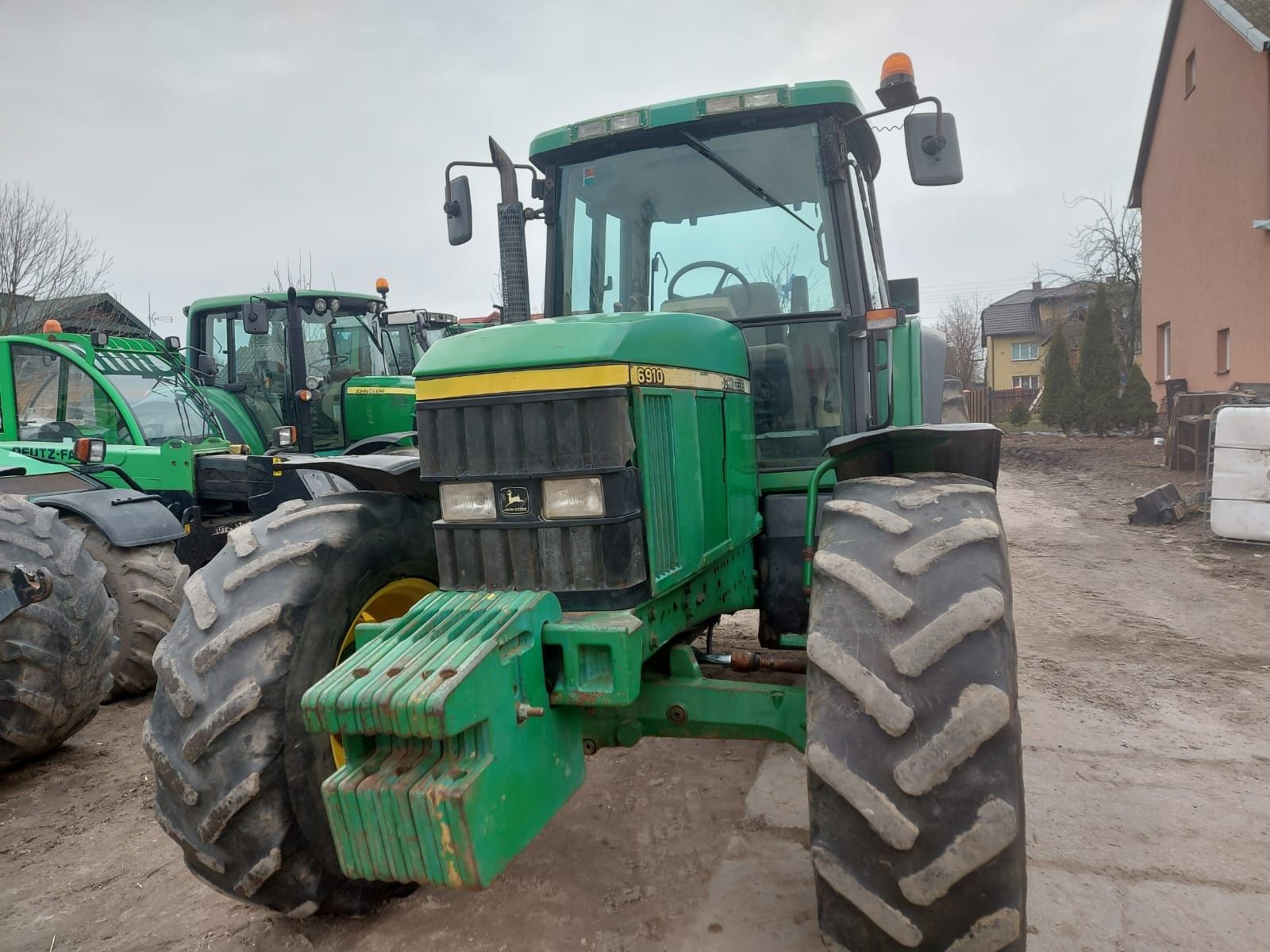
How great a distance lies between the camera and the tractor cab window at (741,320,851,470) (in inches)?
137

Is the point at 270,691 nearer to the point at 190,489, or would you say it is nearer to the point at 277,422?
the point at 190,489

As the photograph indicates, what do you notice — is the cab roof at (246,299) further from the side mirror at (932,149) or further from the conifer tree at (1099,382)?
the conifer tree at (1099,382)

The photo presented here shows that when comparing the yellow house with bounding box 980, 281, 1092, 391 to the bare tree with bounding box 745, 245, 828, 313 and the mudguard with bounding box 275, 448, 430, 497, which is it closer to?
the bare tree with bounding box 745, 245, 828, 313

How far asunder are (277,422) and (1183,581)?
26.4 feet

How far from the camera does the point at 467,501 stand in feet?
8.03

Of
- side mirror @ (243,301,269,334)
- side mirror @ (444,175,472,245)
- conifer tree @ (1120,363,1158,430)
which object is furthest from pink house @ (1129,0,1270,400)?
side mirror @ (444,175,472,245)

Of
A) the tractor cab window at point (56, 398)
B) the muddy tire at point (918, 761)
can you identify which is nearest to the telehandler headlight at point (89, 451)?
the tractor cab window at point (56, 398)

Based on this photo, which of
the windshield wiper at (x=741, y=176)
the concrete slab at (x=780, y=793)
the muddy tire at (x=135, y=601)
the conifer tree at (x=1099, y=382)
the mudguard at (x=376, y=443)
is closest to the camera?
the concrete slab at (x=780, y=793)

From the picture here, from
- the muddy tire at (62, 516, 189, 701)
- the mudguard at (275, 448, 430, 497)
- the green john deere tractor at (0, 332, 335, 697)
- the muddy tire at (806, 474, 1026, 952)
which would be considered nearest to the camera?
the muddy tire at (806, 474, 1026, 952)

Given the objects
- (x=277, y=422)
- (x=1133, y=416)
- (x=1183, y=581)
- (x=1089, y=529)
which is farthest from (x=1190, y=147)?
(x=277, y=422)

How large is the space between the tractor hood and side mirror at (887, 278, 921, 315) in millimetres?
2037

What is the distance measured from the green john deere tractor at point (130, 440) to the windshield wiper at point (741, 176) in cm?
379

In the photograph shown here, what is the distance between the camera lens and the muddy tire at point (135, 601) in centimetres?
490

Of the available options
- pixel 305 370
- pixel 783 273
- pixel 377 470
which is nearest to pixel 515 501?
pixel 377 470
